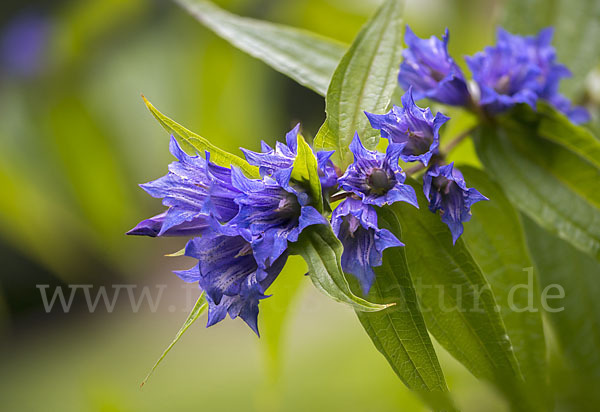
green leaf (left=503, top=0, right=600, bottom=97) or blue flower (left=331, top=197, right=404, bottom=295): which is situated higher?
green leaf (left=503, top=0, right=600, bottom=97)

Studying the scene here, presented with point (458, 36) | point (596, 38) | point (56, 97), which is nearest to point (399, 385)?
point (596, 38)

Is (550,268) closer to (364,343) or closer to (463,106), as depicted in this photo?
(463,106)

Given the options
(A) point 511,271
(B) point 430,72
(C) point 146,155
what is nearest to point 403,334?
(A) point 511,271

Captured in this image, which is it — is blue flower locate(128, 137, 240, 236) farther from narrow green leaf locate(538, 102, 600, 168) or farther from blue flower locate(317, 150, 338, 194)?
narrow green leaf locate(538, 102, 600, 168)

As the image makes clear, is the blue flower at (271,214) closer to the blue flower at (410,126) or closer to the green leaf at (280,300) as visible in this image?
the blue flower at (410,126)

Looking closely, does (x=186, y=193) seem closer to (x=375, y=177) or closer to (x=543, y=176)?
(x=375, y=177)

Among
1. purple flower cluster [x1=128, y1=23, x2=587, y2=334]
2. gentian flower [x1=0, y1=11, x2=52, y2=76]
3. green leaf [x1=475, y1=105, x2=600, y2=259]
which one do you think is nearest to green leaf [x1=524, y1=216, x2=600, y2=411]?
green leaf [x1=475, y1=105, x2=600, y2=259]
